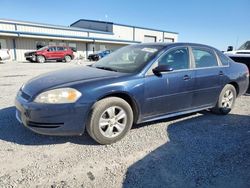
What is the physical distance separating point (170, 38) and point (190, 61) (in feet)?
149

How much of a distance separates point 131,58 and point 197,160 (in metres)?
2.13

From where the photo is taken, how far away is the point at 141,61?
3824mm

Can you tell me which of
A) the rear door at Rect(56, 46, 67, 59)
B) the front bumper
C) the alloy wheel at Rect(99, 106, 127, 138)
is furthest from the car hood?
the rear door at Rect(56, 46, 67, 59)

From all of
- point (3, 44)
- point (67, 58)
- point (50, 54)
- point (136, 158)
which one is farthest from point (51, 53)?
point (136, 158)

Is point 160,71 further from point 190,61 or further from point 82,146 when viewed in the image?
point 82,146

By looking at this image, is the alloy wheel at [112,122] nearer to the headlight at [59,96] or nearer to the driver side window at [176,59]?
the headlight at [59,96]

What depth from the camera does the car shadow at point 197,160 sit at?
2.55 m

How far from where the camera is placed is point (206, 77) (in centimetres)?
438

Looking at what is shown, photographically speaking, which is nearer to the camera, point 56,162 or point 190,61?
point 56,162

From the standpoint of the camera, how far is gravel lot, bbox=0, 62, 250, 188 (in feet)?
8.30

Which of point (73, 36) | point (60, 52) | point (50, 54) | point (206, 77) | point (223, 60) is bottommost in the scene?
point (206, 77)

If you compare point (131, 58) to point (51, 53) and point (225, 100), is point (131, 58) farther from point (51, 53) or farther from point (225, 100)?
point (51, 53)

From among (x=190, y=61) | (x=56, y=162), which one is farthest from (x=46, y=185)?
(x=190, y=61)

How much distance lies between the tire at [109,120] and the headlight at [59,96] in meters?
0.32
